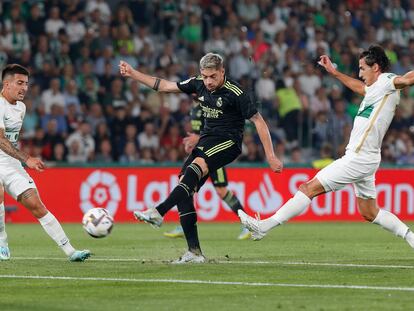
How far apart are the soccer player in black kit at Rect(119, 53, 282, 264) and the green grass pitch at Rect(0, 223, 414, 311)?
76cm

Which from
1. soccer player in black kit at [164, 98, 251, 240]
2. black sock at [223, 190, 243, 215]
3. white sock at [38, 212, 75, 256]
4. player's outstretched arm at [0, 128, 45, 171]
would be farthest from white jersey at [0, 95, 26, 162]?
black sock at [223, 190, 243, 215]

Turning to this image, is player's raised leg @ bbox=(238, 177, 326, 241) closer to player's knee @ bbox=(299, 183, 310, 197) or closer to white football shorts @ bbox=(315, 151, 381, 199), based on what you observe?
player's knee @ bbox=(299, 183, 310, 197)

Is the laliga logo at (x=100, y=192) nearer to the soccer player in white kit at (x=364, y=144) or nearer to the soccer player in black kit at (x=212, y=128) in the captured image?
the soccer player in black kit at (x=212, y=128)

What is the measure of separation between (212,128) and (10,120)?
8.15 feet

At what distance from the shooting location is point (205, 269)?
1179 centimetres

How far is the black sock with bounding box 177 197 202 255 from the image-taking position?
1284cm

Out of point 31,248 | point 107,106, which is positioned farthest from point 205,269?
point 107,106

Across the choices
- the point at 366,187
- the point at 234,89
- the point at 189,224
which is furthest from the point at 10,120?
the point at 366,187

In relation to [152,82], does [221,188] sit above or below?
below

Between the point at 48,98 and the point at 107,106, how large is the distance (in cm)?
146

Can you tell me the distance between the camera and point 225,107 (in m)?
12.6

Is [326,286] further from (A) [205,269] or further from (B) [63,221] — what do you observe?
(B) [63,221]

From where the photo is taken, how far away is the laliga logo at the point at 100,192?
23375mm

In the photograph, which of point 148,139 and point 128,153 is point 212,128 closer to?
point 128,153
